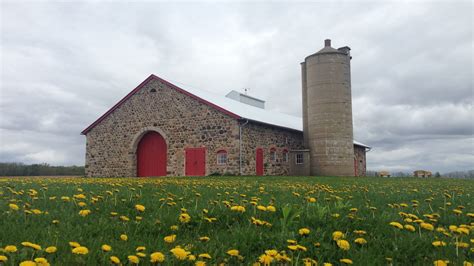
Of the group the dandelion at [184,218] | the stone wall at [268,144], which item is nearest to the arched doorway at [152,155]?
the stone wall at [268,144]

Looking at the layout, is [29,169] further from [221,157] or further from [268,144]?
[268,144]

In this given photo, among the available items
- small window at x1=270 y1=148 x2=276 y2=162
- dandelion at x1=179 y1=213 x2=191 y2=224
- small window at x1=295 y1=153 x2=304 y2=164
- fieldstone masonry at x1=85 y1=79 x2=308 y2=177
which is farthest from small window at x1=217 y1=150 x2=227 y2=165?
dandelion at x1=179 y1=213 x2=191 y2=224

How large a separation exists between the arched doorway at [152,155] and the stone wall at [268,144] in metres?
5.40

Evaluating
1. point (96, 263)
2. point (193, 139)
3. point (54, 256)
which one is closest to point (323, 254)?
point (96, 263)

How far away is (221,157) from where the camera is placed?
63.3ft

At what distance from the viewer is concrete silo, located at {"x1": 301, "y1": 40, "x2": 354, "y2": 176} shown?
21.9 metres

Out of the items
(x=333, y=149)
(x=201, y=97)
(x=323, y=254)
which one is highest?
(x=201, y=97)

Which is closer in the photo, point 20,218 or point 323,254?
point 323,254

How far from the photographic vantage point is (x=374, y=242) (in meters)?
2.94

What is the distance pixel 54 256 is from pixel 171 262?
2.61 feet

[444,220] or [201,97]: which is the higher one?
[201,97]

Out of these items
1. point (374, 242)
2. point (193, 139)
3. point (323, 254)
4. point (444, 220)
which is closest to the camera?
point (323, 254)

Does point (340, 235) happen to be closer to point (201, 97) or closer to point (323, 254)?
point (323, 254)

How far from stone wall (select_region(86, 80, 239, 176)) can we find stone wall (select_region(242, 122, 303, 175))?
0.80 m
